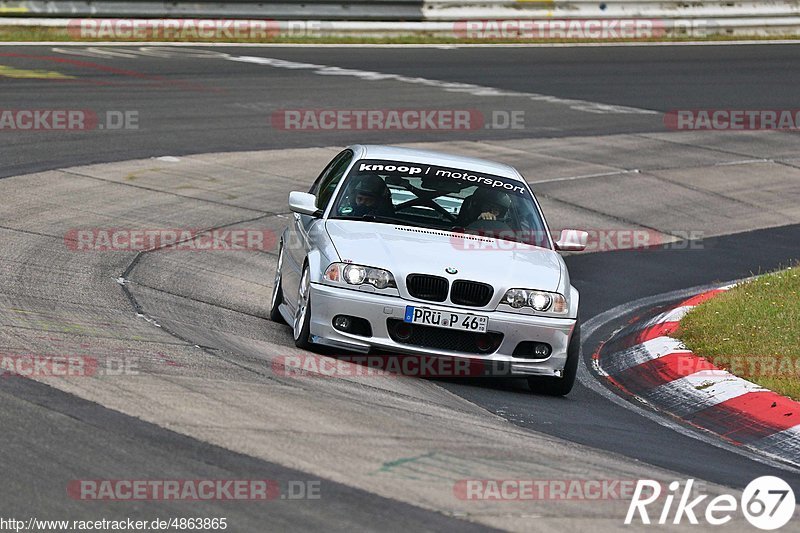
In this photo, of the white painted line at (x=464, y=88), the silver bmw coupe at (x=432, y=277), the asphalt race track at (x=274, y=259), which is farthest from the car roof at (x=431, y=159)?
the white painted line at (x=464, y=88)

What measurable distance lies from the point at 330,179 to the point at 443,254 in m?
1.83

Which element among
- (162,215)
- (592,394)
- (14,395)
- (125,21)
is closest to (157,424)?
(14,395)

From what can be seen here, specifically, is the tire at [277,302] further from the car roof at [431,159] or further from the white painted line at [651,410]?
the white painted line at [651,410]

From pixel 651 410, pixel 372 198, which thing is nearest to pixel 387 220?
pixel 372 198

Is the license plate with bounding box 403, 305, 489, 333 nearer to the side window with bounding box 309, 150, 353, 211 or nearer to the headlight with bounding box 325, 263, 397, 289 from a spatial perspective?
the headlight with bounding box 325, 263, 397, 289

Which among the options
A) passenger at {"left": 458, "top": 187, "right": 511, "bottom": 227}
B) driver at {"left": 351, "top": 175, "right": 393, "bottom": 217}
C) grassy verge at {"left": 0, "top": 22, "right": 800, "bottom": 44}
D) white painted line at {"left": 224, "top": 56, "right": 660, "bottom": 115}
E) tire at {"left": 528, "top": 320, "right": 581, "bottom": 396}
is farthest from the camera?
grassy verge at {"left": 0, "top": 22, "right": 800, "bottom": 44}

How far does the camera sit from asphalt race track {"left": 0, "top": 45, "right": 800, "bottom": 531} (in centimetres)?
589

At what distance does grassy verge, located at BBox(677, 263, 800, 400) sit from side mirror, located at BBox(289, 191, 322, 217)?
296 centimetres

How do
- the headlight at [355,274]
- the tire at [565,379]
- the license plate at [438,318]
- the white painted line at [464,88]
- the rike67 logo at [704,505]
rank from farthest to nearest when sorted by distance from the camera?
the white painted line at [464,88], the tire at [565,379], the headlight at [355,274], the license plate at [438,318], the rike67 logo at [704,505]

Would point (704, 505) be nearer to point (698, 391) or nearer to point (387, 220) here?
point (698, 391)

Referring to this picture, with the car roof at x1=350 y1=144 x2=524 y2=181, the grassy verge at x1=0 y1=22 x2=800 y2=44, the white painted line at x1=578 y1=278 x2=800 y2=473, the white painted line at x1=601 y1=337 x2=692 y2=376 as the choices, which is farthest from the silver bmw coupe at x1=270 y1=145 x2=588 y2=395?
the grassy verge at x1=0 y1=22 x2=800 y2=44

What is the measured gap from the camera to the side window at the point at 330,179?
33.3ft

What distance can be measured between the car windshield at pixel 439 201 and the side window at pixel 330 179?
0.17 m

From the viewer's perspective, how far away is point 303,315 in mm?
9016
